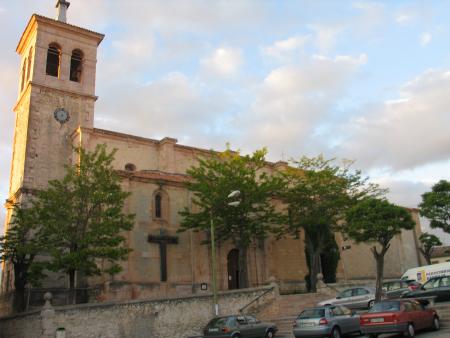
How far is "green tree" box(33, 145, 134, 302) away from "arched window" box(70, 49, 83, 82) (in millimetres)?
15655

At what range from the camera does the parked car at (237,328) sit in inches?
666

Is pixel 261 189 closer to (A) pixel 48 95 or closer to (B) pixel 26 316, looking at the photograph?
(B) pixel 26 316

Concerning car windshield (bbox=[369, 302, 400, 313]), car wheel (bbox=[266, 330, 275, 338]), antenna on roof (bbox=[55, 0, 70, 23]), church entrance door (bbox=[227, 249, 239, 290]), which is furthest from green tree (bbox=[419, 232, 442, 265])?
antenna on roof (bbox=[55, 0, 70, 23])

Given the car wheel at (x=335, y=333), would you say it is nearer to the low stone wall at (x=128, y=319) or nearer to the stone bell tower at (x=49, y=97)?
the low stone wall at (x=128, y=319)

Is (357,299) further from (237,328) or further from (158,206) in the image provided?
Answer: (158,206)

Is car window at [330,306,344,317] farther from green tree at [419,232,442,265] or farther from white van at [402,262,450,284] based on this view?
green tree at [419,232,442,265]

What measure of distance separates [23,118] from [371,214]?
27.7 metres

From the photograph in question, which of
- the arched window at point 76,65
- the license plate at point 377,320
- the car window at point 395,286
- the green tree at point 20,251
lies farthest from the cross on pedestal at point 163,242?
the license plate at point 377,320

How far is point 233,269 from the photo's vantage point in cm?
3303

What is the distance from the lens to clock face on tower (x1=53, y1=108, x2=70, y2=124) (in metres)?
34.3

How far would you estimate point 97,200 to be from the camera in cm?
2298

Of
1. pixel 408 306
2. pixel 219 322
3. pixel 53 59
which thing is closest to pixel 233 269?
pixel 219 322

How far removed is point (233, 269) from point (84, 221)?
1378 cm

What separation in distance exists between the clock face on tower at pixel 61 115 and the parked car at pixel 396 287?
25.9 m
